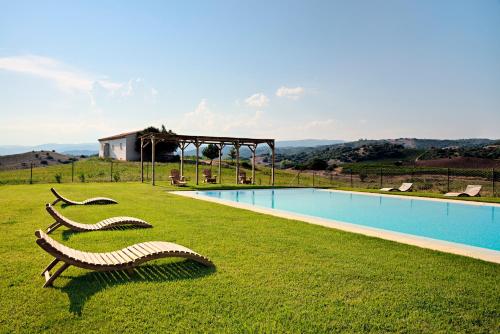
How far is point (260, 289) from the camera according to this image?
427cm

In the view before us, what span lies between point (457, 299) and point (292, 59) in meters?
19.0

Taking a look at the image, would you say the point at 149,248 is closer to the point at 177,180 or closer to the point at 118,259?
the point at 118,259

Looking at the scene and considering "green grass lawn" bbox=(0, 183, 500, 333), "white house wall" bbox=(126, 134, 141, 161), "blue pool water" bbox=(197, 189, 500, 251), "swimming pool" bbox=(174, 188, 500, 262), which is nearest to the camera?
"green grass lawn" bbox=(0, 183, 500, 333)

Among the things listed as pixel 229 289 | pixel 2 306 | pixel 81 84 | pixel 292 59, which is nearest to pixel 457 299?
pixel 229 289

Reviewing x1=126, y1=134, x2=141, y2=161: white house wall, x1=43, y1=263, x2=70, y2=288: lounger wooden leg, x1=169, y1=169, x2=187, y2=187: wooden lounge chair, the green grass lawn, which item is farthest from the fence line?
x1=43, y1=263, x2=70, y2=288: lounger wooden leg

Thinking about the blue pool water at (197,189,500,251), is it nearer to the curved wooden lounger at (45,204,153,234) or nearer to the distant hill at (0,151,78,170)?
the curved wooden lounger at (45,204,153,234)

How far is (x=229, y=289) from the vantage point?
4.28 m

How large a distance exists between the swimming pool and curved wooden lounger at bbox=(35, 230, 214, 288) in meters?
5.27

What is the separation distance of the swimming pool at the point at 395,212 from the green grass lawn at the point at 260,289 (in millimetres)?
3023

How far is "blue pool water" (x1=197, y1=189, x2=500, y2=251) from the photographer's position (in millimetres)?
9469

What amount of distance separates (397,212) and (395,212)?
7 centimetres

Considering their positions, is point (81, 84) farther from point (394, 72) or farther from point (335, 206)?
point (394, 72)

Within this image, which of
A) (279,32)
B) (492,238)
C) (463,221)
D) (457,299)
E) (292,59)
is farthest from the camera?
(292,59)

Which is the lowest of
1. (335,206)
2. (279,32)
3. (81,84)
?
(335,206)
